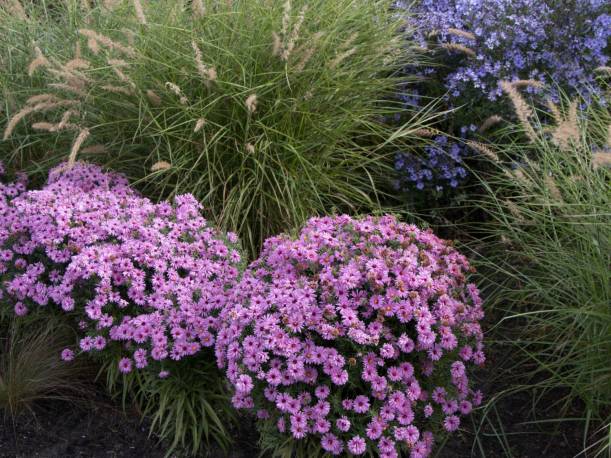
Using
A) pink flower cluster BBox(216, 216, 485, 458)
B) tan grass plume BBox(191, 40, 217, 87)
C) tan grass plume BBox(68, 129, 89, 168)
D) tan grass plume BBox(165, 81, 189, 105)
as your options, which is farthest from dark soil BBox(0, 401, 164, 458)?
tan grass plume BBox(191, 40, 217, 87)

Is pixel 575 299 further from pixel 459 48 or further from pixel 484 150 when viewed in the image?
pixel 459 48

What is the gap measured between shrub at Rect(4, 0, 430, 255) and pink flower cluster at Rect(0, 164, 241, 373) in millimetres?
415

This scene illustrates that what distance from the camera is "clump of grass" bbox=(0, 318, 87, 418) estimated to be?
11.7 feet

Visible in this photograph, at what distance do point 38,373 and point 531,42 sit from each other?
3524 millimetres

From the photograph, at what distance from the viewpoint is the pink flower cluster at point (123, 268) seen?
332 centimetres

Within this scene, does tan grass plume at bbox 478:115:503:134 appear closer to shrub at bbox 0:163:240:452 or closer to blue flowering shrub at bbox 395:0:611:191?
blue flowering shrub at bbox 395:0:611:191

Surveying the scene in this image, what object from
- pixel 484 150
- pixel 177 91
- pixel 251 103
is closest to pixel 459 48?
pixel 484 150

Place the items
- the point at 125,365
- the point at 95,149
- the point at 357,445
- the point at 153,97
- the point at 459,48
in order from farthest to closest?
the point at 459,48 < the point at 95,149 < the point at 153,97 < the point at 125,365 < the point at 357,445

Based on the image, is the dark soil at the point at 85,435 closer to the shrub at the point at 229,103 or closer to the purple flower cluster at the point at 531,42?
the shrub at the point at 229,103

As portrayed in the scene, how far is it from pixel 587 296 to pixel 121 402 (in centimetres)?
230

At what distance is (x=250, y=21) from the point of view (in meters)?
4.38

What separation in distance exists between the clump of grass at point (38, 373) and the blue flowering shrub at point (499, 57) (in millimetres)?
2444

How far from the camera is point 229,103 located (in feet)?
14.5

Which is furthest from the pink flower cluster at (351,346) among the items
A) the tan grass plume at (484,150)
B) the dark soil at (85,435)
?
the tan grass plume at (484,150)
